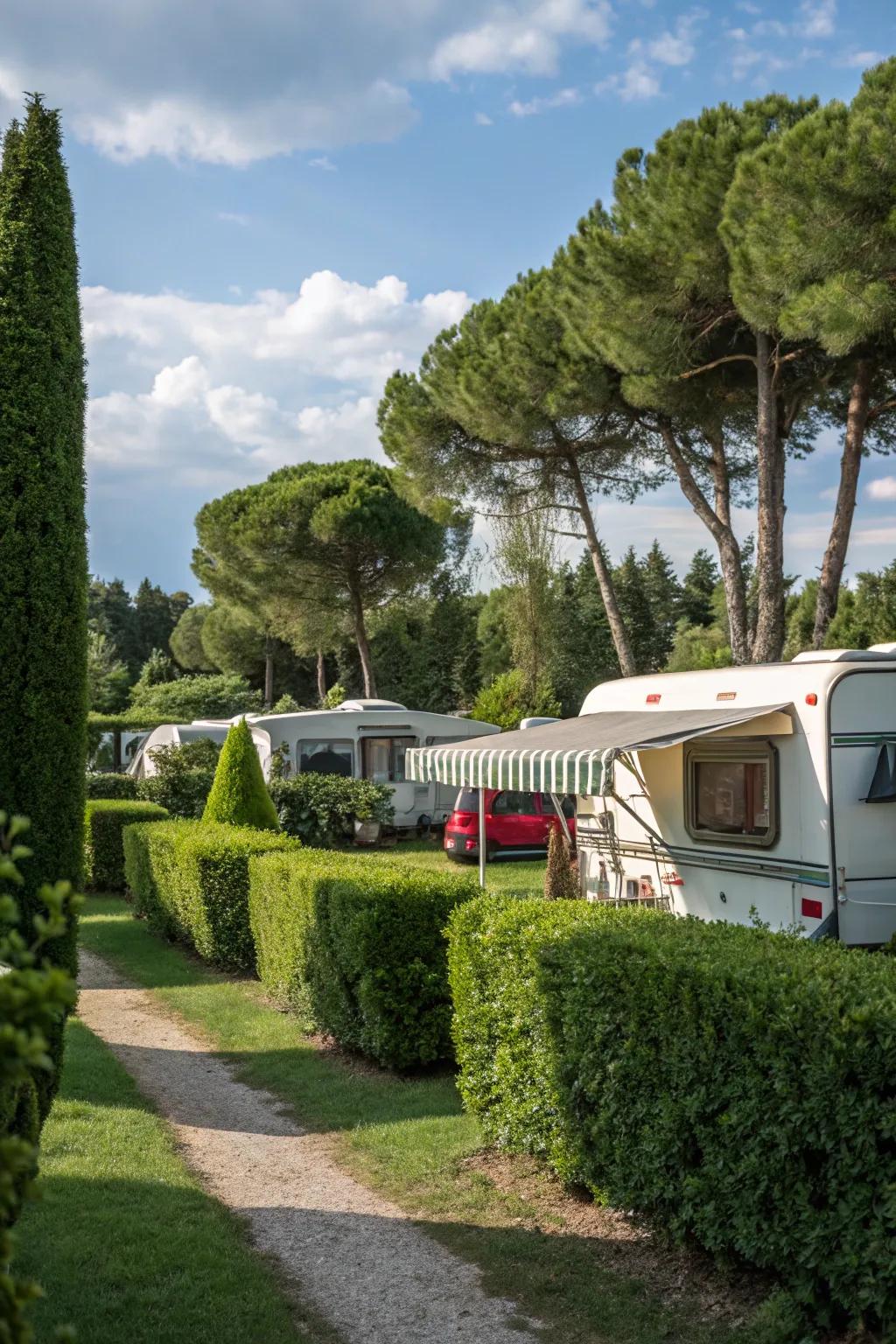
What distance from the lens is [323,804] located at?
1777 centimetres

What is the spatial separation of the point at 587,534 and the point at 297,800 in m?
8.14

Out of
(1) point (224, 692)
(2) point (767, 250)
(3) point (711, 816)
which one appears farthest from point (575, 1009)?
(1) point (224, 692)

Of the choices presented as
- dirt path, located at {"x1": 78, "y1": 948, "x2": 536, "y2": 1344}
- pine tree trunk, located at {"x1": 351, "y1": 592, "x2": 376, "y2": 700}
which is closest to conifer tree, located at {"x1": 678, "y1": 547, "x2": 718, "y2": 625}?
pine tree trunk, located at {"x1": 351, "y1": 592, "x2": 376, "y2": 700}

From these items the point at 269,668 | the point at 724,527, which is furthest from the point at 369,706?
the point at 269,668

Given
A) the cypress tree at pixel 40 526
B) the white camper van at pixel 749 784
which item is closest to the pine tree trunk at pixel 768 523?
the white camper van at pixel 749 784

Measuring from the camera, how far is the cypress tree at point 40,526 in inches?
210

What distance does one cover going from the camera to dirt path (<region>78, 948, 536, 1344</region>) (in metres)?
3.92

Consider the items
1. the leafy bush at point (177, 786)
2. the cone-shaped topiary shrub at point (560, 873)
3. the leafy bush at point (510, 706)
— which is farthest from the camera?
the leafy bush at point (510, 706)

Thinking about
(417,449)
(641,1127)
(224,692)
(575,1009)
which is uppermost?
(417,449)

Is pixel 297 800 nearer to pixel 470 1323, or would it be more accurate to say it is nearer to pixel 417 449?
pixel 417 449

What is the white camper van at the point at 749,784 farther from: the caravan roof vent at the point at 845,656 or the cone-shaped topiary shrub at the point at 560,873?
the cone-shaped topiary shrub at the point at 560,873

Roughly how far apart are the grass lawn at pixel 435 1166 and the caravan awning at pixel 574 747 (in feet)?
8.08

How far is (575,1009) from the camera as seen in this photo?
459 centimetres

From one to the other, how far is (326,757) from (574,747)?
1145 centimetres
